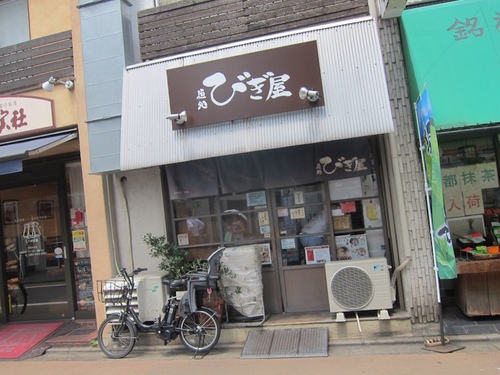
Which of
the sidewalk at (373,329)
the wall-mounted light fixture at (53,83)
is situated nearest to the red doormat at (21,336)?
the sidewalk at (373,329)

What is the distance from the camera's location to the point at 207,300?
6.57m

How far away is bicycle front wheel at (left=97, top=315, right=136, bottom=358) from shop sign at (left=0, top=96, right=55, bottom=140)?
12.4 ft

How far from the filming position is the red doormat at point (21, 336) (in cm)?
723

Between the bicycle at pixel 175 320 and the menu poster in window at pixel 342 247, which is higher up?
the menu poster in window at pixel 342 247

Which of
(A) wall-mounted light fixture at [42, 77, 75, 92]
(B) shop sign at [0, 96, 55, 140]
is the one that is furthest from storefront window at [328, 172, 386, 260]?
(B) shop sign at [0, 96, 55, 140]

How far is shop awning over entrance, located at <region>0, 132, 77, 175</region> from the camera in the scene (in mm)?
6891

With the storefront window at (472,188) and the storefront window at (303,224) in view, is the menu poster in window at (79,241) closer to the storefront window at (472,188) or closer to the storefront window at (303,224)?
the storefront window at (303,224)

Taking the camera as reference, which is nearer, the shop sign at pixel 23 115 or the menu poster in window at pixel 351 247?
the menu poster in window at pixel 351 247

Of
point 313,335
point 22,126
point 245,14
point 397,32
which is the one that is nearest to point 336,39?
point 397,32

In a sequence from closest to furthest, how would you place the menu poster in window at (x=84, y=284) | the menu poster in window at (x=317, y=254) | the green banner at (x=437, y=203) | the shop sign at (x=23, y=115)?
1. the green banner at (x=437, y=203)
2. the menu poster in window at (x=317, y=254)
3. the shop sign at (x=23, y=115)
4. the menu poster in window at (x=84, y=284)

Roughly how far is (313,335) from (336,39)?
4357 mm

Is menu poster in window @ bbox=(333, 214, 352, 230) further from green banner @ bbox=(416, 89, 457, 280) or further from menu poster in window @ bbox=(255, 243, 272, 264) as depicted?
green banner @ bbox=(416, 89, 457, 280)

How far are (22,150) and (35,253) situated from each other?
293 cm

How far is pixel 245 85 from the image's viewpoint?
20.8 ft
